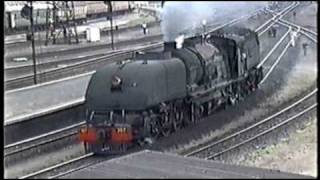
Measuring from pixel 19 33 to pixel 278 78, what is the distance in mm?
6347

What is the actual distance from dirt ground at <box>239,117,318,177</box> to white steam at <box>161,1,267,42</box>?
4.05 feet

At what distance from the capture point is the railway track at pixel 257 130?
5781 millimetres

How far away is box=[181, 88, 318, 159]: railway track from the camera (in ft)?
19.0

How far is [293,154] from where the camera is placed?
16.6 ft

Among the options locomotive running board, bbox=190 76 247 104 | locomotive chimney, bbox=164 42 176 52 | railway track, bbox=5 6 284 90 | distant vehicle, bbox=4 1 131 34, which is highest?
locomotive chimney, bbox=164 42 176 52

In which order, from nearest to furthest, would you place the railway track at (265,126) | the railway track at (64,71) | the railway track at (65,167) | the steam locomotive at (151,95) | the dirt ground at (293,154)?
the dirt ground at (293,154) → the railway track at (65,167) → the railway track at (265,126) → the steam locomotive at (151,95) → the railway track at (64,71)

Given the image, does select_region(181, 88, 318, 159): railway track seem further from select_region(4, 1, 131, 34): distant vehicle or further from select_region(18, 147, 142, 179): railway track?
select_region(4, 1, 131, 34): distant vehicle

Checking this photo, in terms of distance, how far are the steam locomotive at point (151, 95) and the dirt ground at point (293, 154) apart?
3.98 ft

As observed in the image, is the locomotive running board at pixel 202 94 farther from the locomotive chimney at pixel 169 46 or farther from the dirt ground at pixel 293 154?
the dirt ground at pixel 293 154

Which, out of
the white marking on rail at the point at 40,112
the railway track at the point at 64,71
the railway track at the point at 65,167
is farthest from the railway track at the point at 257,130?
the railway track at the point at 64,71

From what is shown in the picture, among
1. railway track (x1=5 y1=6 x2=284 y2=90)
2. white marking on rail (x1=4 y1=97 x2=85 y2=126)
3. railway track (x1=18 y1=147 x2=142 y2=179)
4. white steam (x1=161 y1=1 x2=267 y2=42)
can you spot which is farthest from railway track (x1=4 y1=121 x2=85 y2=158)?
railway track (x1=5 y1=6 x2=284 y2=90)

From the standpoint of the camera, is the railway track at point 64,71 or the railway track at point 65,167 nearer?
the railway track at point 65,167

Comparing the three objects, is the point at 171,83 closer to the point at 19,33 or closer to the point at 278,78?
the point at 278,78

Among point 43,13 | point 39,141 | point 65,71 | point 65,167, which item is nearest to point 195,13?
point 65,167
